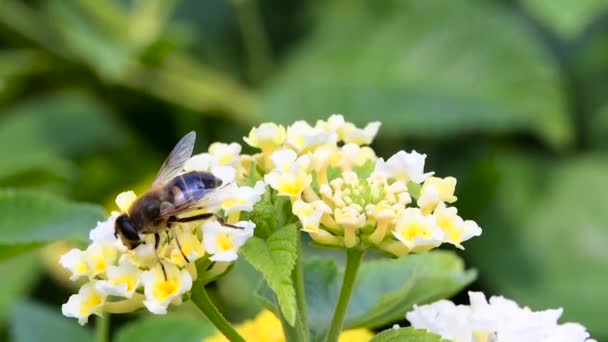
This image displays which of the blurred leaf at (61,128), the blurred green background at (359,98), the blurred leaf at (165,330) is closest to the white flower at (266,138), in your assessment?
the blurred leaf at (165,330)

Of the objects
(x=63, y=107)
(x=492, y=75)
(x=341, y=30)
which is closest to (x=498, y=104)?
(x=492, y=75)

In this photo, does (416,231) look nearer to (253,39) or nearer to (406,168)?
(406,168)

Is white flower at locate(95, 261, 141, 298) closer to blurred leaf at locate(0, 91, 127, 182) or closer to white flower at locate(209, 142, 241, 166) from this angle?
white flower at locate(209, 142, 241, 166)

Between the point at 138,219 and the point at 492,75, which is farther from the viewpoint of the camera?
the point at 492,75

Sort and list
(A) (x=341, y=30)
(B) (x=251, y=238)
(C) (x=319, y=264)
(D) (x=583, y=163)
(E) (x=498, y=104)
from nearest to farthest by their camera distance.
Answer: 1. (B) (x=251, y=238)
2. (C) (x=319, y=264)
3. (E) (x=498, y=104)
4. (D) (x=583, y=163)
5. (A) (x=341, y=30)

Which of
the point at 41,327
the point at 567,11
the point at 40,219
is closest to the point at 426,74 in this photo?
the point at 567,11

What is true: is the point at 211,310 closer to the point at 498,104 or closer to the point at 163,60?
the point at 498,104
